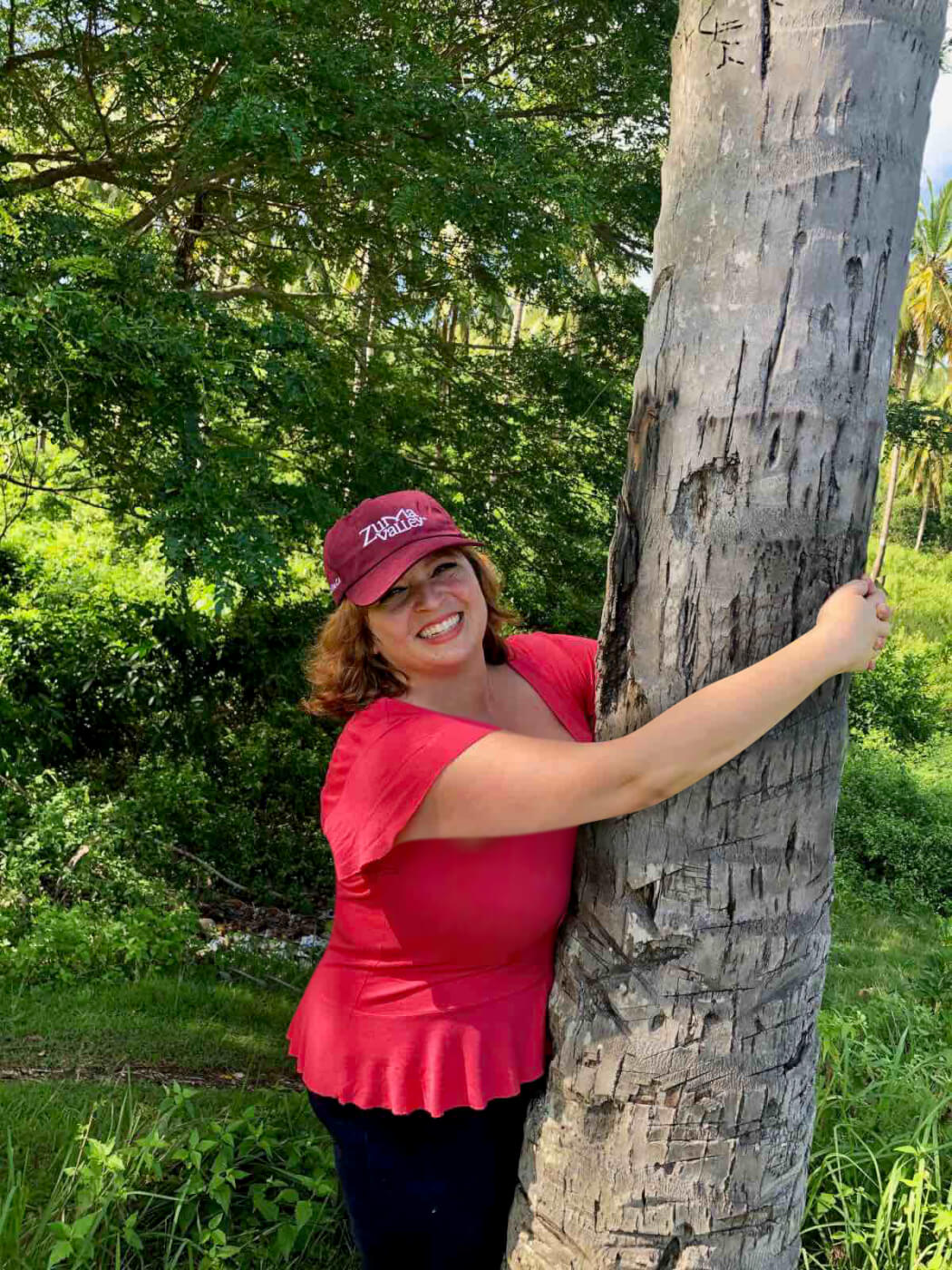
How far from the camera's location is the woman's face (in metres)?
2.24

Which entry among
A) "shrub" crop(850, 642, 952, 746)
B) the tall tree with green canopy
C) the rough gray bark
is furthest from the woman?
"shrub" crop(850, 642, 952, 746)

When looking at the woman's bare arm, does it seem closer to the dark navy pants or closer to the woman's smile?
the woman's smile

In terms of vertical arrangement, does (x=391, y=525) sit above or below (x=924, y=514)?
below

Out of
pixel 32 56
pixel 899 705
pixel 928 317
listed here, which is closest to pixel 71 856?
pixel 32 56

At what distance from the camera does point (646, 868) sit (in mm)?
2012

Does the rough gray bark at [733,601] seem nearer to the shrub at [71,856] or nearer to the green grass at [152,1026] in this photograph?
the green grass at [152,1026]

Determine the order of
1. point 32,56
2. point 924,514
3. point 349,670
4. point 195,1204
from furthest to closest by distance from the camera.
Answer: point 924,514, point 32,56, point 195,1204, point 349,670

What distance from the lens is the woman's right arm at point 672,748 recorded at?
1777 mm

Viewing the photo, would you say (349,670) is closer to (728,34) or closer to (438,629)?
(438,629)

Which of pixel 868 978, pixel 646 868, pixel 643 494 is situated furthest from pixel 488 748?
pixel 868 978

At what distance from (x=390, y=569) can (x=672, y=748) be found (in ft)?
2.33

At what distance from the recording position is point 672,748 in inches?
69.8

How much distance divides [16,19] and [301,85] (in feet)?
6.35

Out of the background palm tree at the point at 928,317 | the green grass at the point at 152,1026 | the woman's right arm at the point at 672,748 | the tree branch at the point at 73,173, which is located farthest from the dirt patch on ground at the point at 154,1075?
the background palm tree at the point at 928,317
